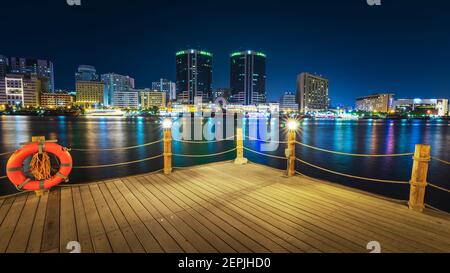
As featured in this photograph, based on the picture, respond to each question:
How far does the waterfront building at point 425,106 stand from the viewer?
16104 centimetres

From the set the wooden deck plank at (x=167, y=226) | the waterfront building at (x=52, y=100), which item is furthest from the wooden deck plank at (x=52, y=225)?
the waterfront building at (x=52, y=100)

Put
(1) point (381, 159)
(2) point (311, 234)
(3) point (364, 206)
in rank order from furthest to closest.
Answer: (1) point (381, 159) → (3) point (364, 206) → (2) point (311, 234)

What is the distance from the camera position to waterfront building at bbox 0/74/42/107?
141525 millimetres

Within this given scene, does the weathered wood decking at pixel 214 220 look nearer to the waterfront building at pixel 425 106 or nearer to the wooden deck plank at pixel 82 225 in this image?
the wooden deck plank at pixel 82 225

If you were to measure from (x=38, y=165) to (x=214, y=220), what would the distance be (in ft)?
13.3

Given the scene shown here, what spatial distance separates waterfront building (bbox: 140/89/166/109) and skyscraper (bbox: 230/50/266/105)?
193 ft

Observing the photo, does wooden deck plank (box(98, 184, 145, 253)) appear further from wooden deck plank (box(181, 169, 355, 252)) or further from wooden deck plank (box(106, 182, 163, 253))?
wooden deck plank (box(181, 169, 355, 252))

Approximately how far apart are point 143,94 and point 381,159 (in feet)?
643

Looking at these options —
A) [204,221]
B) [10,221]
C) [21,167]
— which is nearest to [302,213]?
[204,221]

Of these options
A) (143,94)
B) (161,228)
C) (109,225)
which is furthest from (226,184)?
(143,94)

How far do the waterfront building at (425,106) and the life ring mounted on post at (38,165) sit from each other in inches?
7906

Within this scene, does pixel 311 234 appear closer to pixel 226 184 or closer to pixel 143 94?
pixel 226 184

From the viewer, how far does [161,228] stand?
3.73 meters

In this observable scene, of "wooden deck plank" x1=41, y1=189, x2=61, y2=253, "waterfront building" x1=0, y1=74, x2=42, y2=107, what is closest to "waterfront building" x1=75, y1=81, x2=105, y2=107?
"waterfront building" x1=0, y1=74, x2=42, y2=107
